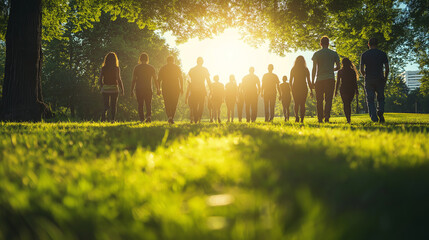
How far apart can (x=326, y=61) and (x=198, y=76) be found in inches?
169

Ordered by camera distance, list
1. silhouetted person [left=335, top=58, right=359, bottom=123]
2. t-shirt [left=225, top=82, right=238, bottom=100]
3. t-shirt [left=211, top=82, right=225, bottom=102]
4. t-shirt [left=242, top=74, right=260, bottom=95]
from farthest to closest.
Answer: t-shirt [left=225, top=82, right=238, bottom=100] → t-shirt [left=211, top=82, right=225, bottom=102] → t-shirt [left=242, top=74, right=260, bottom=95] → silhouetted person [left=335, top=58, right=359, bottom=123]

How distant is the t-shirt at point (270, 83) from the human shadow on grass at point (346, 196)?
31.9 ft

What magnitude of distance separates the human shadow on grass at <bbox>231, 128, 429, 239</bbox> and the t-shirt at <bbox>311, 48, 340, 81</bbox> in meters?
7.14

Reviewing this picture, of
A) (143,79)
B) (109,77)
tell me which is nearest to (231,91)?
(143,79)

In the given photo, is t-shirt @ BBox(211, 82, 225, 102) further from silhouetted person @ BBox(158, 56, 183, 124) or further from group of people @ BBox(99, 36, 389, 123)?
silhouetted person @ BBox(158, 56, 183, 124)

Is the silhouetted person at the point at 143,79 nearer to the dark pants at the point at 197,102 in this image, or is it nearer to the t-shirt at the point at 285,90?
the dark pants at the point at 197,102

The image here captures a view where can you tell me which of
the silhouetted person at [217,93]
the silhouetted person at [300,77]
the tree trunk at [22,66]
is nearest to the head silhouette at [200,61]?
the silhouetted person at [300,77]

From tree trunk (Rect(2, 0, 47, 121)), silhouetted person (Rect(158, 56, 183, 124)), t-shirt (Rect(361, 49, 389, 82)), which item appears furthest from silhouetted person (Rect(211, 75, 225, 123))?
tree trunk (Rect(2, 0, 47, 121))

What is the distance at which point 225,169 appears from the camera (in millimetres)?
1630

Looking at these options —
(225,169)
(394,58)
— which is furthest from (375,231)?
(394,58)

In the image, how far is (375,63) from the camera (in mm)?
8094

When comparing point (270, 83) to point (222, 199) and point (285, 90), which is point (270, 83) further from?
point (222, 199)

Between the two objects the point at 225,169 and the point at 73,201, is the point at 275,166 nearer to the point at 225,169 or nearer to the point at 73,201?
the point at 225,169

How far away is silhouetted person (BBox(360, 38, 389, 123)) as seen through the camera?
8.07 m
